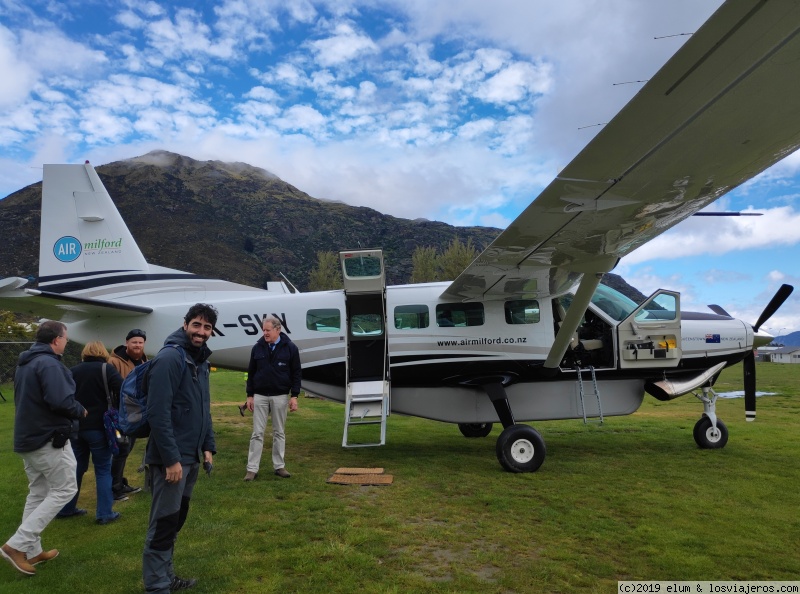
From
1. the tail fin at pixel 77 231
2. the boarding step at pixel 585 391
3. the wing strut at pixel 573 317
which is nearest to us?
the wing strut at pixel 573 317

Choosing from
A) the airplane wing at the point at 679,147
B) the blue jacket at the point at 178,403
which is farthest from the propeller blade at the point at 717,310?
the blue jacket at the point at 178,403

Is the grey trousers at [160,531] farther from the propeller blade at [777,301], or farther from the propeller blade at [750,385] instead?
the propeller blade at [777,301]

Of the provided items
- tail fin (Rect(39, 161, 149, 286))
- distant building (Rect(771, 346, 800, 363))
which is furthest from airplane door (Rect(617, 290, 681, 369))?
distant building (Rect(771, 346, 800, 363))

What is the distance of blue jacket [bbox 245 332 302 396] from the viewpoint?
656 centimetres

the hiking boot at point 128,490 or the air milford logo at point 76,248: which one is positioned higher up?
the air milford logo at point 76,248

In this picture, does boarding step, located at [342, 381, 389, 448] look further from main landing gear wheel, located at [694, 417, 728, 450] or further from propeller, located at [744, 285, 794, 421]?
propeller, located at [744, 285, 794, 421]

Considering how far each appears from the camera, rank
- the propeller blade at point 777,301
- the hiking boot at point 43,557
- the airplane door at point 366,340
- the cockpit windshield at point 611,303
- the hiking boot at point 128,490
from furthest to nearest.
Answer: the propeller blade at point 777,301, the cockpit windshield at point 611,303, the airplane door at point 366,340, the hiking boot at point 128,490, the hiking boot at point 43,557

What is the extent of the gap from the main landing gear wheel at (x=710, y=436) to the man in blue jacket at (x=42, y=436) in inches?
344

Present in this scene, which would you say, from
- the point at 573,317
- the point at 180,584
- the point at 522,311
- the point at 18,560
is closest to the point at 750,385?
the point at 573,317

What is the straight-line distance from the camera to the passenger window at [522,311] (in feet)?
26.7

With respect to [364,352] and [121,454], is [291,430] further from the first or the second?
[121,454]

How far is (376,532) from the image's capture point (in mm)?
4527

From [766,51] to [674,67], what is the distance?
455 millimetres

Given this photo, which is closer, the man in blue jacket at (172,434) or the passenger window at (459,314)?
the man in blue jacket at (172,434)
